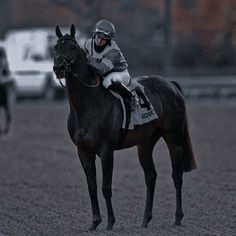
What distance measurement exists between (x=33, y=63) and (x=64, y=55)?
30.8 metres

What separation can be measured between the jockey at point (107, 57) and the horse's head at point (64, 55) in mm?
352

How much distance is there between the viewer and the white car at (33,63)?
136ft

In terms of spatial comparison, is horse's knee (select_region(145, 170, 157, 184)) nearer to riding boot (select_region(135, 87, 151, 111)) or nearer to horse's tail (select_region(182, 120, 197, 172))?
horse's tail (select_region(182, 120, 197, 172))

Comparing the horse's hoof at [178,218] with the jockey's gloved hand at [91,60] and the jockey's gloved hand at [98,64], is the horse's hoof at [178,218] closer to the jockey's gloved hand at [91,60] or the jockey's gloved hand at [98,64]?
the jockey's gloved hand at [98,64]

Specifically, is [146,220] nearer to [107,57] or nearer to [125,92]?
[125,92]

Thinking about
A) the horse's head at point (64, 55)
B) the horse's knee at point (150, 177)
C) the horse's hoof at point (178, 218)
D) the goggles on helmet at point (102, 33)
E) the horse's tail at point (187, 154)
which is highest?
the goggles on helmet at point (102, 33)

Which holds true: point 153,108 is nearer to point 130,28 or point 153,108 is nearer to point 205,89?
point 205,89

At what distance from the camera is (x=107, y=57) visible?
11.6 m

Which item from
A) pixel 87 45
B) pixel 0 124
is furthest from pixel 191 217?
pixel 0 124

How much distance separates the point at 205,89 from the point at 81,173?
75.4ft

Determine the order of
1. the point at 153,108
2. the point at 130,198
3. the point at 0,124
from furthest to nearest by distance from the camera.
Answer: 1. the point at 0,124
2. the point at 130,198
3. the point at 153,108

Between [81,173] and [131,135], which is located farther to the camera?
[81,173]

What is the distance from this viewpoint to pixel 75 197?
49.2 feet

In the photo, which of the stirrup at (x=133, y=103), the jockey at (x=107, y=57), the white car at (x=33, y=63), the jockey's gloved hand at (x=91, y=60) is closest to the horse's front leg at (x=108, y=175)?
the stirrup at (x=133, y=103)
